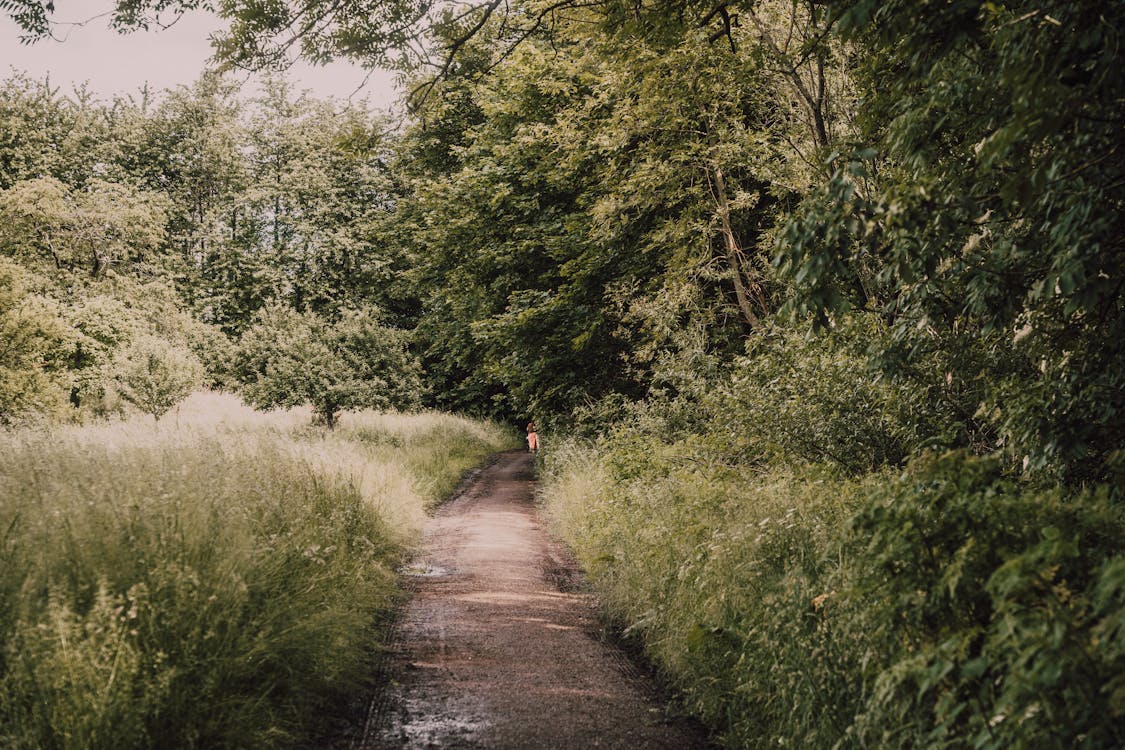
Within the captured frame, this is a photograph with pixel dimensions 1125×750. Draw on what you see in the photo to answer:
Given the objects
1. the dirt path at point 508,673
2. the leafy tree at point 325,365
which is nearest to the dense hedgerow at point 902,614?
the dirt path at point 508,673

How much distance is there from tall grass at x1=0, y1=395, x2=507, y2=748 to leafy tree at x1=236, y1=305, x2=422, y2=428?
14.3m

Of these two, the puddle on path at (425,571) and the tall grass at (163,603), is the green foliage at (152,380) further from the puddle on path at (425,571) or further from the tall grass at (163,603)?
the tall grass at (163,603)

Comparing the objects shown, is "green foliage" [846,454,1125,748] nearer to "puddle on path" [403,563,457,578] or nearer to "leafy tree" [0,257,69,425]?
"puddle on path" [403,563,457,578]

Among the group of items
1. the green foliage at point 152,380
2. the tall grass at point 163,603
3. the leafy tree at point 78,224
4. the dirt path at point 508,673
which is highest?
the leafy tree at point 78,224

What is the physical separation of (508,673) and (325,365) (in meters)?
17.7

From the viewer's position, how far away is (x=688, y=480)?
920cm

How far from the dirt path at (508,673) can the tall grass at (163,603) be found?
0.51m

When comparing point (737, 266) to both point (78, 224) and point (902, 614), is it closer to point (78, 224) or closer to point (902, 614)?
point (902, 614)

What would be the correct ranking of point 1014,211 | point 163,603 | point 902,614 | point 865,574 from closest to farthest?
point 902,614, point 865,574, point 163,603, point 1014,211

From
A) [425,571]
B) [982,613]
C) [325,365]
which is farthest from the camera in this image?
[325,365]

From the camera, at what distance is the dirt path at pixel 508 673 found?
4961 millimetres

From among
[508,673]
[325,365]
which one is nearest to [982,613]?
[508,673]

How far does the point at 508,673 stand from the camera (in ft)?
20.0

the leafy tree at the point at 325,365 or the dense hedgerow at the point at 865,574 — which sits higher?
the leafy tree at the point at 325,365
